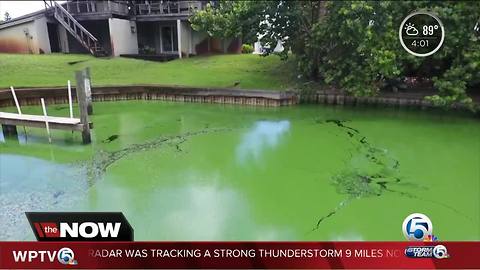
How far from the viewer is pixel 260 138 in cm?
433

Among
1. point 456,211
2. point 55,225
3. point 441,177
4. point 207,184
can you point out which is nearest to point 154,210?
point 207,184

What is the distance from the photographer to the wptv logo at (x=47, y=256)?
88cm

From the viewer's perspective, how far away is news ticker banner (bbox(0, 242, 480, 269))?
2.88 feet

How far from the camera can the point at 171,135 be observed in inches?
171

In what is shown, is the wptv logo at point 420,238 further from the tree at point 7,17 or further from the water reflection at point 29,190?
the tree at point 7,17

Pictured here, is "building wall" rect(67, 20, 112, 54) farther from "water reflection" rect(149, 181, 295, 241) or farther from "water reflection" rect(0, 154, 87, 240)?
"water reflection" rect(149, 181, 295, 241)

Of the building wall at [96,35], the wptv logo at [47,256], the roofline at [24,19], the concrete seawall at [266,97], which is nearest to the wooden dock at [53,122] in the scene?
the concrete seawall at [266,97]

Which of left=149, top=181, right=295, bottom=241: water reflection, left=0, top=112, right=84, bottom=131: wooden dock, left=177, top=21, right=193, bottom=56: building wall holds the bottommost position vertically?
left=149, top=181, right=295, bottom=241: water reflection

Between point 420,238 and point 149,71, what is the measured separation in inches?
105

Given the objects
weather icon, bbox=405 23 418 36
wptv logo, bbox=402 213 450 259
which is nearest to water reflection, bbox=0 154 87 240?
wptv logo, bbox=402 213 450 259

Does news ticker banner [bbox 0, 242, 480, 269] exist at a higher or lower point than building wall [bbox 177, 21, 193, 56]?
lower

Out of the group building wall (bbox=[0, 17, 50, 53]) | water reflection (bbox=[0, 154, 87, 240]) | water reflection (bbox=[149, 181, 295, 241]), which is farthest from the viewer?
water reflection (bbox=[149, 181, 295, 241])

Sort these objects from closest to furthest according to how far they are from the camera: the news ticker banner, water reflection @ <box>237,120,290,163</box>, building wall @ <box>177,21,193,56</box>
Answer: the news ticker banner → building wall @ <box>177,21,193,56</box> → water reflection @ <box>237,120,290,163</box>

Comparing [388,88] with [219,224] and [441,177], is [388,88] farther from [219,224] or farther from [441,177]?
[219,224]
